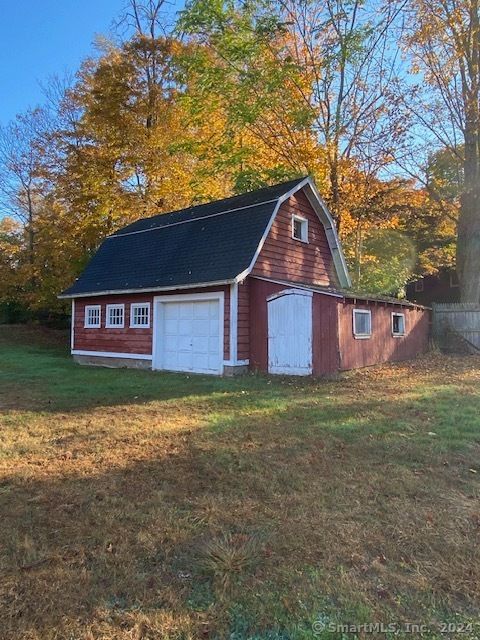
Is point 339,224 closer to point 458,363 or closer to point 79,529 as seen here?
point 458,363

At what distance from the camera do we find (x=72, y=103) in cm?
2375

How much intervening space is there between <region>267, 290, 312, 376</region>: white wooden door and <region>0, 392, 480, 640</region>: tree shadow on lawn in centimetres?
583

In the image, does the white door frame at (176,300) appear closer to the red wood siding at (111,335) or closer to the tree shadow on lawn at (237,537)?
the red wood siding at (111,335)

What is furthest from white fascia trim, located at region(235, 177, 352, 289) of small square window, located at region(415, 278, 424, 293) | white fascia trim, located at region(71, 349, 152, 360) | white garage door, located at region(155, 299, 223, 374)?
small square window, located at region(415, 278, 424, 293)

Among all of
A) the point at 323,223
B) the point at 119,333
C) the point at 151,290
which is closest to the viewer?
the point at 151,290

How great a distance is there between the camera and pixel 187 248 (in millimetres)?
14453

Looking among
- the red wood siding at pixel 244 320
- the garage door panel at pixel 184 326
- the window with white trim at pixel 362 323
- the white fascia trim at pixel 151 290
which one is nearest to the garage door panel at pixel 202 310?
the garage door panel at pixel 184 326

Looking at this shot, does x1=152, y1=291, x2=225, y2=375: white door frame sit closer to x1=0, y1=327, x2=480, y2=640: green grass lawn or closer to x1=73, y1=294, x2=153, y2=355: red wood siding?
x1=73, y1=294, x2=153, y2=355: red wood siding

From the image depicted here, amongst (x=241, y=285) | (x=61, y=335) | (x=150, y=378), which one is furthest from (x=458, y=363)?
(x=61, y=335)

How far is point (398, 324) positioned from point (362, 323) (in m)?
3.08

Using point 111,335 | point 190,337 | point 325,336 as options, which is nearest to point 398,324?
point 325,336

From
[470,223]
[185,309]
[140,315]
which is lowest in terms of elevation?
[140,315]

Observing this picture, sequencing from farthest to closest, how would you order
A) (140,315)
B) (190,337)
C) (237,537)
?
(140,315) → (190,337) → (237,537)

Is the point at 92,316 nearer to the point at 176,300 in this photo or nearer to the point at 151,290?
the point at 151,290
